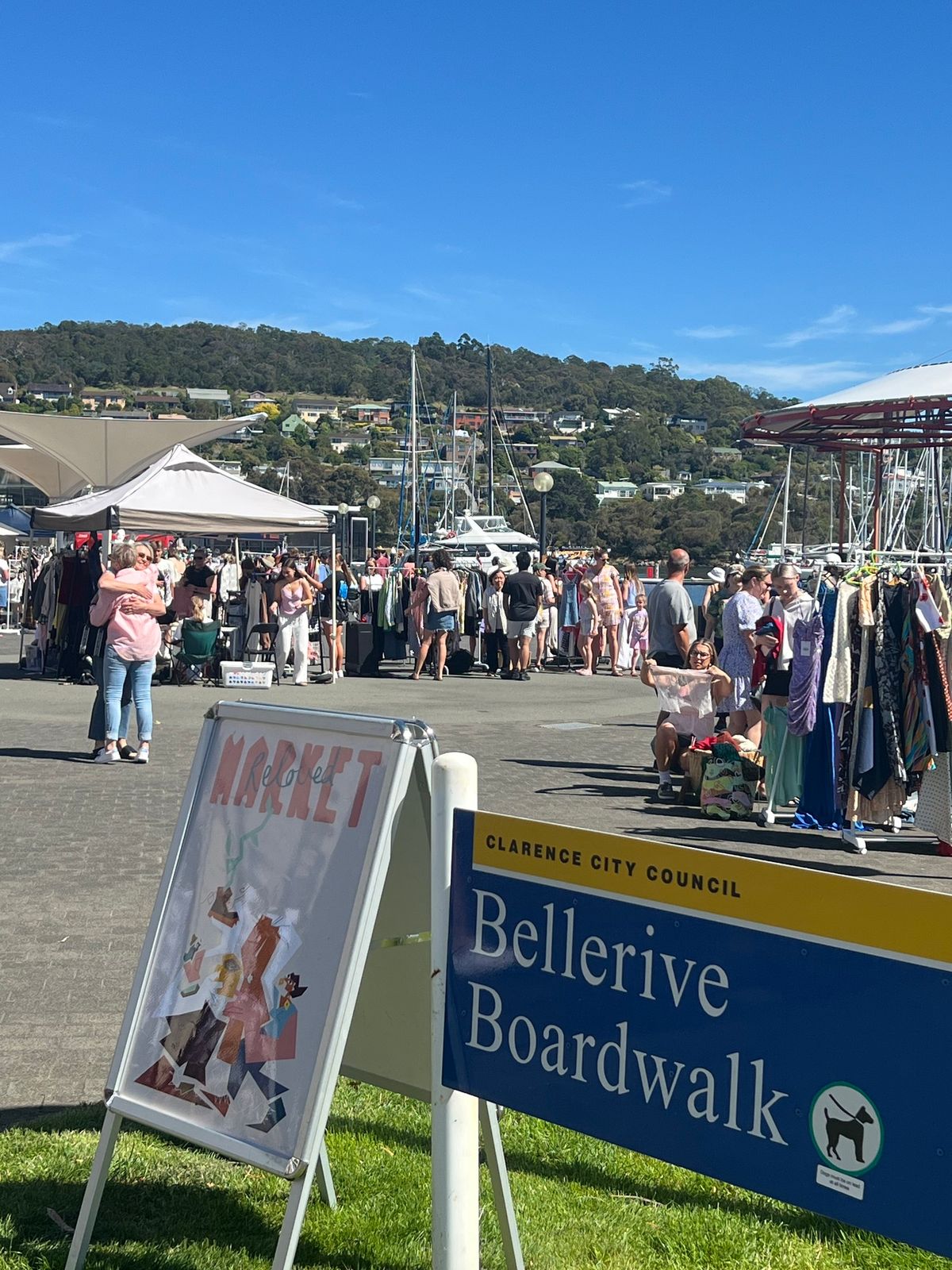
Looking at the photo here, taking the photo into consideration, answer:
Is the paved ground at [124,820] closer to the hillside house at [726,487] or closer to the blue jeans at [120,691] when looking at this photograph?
the blue jeans at [120,691]

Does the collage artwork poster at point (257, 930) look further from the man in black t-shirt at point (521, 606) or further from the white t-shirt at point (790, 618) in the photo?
the man in black t-shirt at point (521, 606)

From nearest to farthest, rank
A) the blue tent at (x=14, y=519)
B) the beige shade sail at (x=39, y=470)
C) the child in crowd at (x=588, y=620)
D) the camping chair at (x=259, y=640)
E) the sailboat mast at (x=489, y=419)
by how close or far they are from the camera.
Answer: the camping chair at (x=259, y=640), the child in crowd at (x=588, y=620), the beige shade sail at (x=39, y=470), the blue tent at (x=14, y=519), the sailboat mast at (x=489, y=419)

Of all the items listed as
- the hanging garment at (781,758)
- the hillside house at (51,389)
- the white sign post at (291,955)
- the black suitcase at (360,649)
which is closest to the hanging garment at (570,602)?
the black suitcase at (360,649)

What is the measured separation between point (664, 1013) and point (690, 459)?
16157 cm

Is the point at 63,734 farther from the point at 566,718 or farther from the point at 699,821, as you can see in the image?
the point at 699,821

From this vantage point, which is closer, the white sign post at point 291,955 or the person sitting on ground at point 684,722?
the white sign post at point 291,955

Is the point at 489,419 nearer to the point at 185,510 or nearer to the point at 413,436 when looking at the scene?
the point at 413,436

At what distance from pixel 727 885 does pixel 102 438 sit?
26222 mm

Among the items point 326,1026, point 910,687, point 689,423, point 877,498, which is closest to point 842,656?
point 910,687

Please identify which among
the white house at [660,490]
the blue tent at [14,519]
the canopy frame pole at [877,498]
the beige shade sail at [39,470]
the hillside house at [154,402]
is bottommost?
the canopy frame pole at [877,498]

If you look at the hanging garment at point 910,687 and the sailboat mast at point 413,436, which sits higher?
the sailboat mast at point 413,436

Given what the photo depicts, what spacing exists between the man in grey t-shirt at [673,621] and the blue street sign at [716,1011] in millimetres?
10147

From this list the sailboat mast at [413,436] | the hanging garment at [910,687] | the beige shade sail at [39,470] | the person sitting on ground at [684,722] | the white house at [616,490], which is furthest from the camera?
the white house at [616,490]

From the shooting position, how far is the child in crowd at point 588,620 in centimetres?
2389
